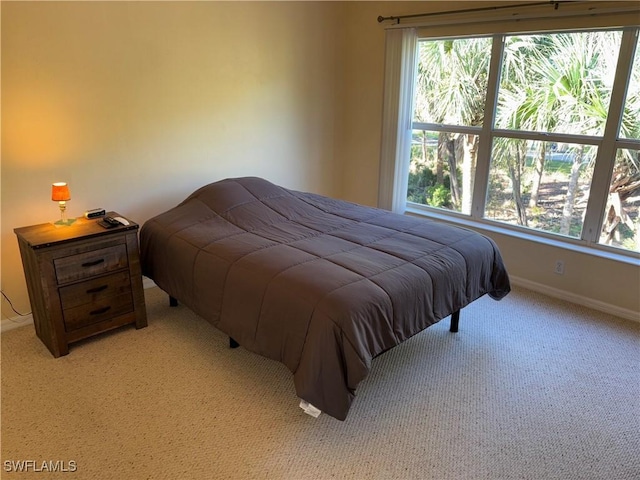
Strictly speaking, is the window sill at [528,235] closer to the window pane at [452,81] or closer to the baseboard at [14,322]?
the window pane at [452,81]

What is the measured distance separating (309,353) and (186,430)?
2.30 feet

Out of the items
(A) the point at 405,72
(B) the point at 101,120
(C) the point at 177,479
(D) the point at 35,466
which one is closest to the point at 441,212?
(A) the point at 405,72

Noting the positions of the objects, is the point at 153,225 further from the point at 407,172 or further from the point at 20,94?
the point at 407,172

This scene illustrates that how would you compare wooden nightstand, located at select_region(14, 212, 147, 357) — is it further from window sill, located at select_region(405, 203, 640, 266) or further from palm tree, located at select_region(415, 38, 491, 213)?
palm tree, located at select_region(415, 38, 491, 213)

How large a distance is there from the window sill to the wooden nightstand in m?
2.64

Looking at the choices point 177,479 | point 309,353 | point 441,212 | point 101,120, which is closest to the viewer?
point 177,479

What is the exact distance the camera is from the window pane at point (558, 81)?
3113mm

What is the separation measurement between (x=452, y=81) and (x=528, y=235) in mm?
1477

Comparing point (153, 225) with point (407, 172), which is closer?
point (153, 225)

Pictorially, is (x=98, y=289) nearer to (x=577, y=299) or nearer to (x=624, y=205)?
(x=577, y=299)

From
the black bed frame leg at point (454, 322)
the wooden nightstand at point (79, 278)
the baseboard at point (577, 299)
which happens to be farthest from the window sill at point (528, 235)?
the wooden nightstand at point (79, 278)

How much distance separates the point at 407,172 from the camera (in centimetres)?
429

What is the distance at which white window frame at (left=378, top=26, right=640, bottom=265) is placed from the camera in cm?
309

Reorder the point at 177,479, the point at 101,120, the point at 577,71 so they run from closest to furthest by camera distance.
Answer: the point at 177,479
the point at 101,120
the point at 577,71
